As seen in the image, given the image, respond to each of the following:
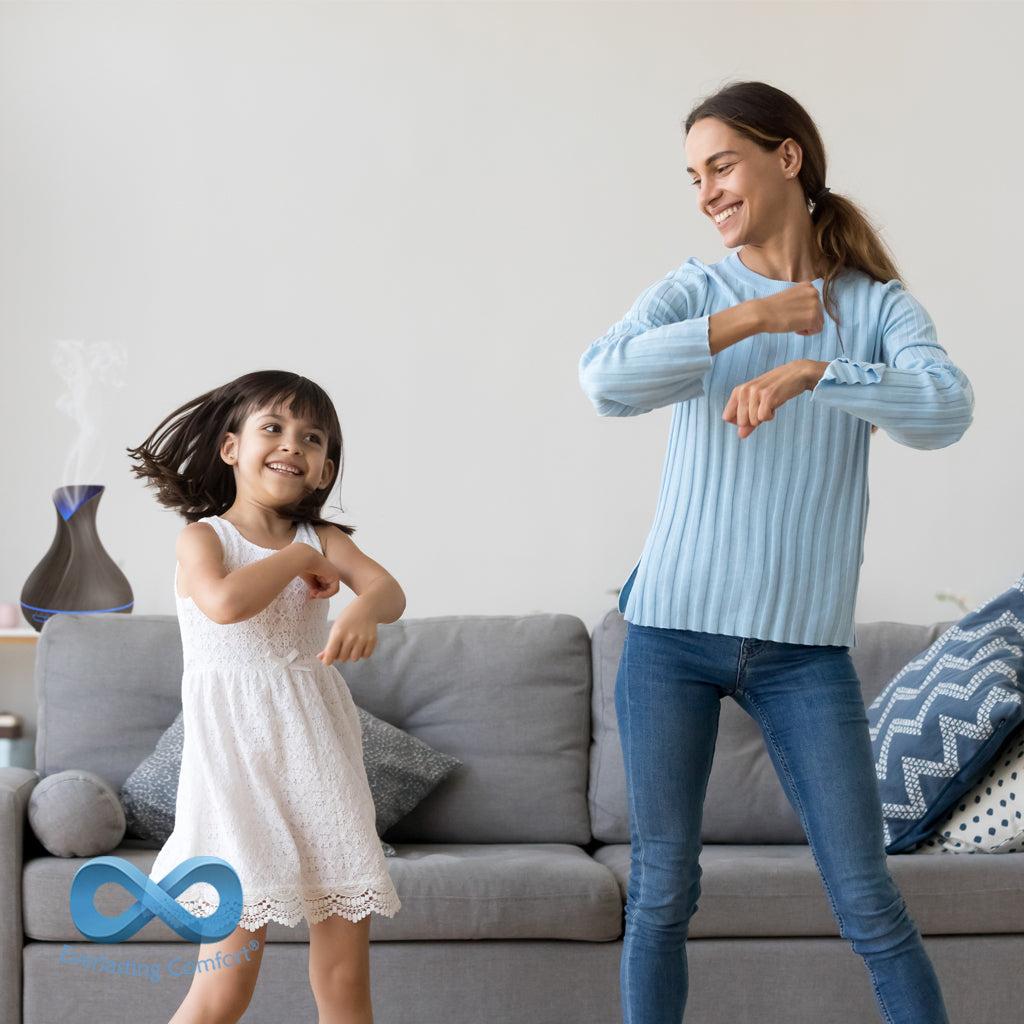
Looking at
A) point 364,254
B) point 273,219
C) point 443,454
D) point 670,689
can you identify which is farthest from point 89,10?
point 670,689

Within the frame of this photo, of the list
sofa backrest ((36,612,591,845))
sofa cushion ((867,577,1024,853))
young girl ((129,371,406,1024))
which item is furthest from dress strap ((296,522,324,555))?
sofa cushion ((867,577,1024,853))

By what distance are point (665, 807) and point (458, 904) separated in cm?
70

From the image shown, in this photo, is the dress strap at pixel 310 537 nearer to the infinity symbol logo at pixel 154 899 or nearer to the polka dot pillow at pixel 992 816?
the infinity symbol logo at pixel 154 899

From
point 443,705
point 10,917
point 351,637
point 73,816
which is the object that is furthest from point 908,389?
point 10,917

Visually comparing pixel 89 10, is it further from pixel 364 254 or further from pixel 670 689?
pixel 670 689

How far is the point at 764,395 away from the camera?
1.36 m

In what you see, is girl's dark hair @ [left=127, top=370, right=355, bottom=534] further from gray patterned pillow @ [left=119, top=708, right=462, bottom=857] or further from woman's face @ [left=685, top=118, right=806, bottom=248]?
gray patterned pillow @ [left=119, top=708, right=462, bottom=857]

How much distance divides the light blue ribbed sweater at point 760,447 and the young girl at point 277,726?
0.39 meters

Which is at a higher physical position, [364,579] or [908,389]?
[908,389]

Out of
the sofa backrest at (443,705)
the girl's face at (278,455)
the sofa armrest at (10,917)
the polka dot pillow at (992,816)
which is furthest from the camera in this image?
the sofa backrest at (443,705)

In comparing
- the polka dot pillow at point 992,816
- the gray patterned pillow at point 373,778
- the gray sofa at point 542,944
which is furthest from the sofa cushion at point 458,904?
the polka dot pillow at point 992,816

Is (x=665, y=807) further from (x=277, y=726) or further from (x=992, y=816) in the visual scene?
(x=992, y=816)

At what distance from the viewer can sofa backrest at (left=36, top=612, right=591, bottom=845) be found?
247 centimetres

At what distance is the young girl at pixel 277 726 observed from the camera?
4.98ft
